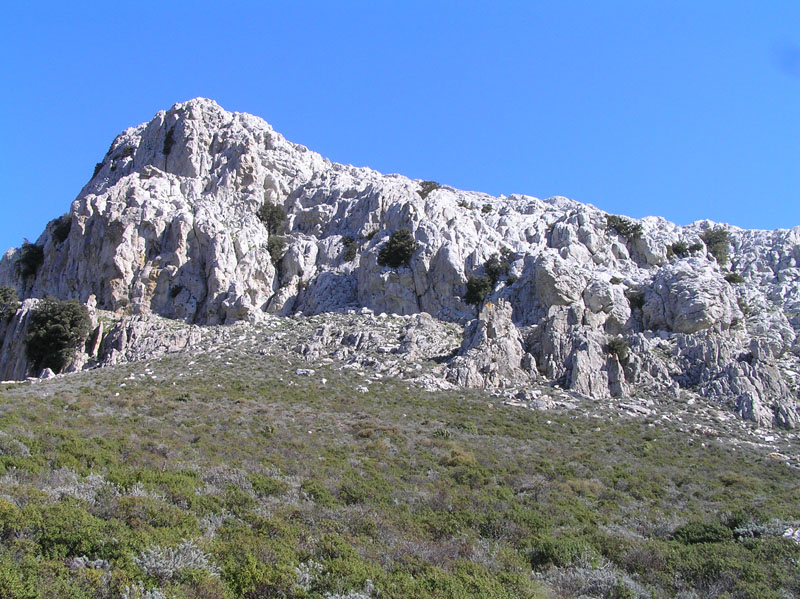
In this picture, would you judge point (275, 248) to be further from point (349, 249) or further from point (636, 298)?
point (636, 298)

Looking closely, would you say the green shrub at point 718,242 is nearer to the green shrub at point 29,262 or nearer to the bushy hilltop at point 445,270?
the bushy hilltop at point 445,270

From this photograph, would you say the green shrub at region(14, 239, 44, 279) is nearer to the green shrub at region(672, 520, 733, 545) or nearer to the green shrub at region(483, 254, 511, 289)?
the green shrub at region(483, 254, 511, 289)

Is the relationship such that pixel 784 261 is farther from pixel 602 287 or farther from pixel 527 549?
pixel 527 549

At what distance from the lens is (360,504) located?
639 inches

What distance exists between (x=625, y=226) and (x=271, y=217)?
3865cm

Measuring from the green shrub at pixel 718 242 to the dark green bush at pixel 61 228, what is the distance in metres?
69.1

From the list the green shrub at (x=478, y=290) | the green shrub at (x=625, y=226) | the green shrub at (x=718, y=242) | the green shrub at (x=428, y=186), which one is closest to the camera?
the green shrub at (x=478, y=290)

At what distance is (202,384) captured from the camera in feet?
114

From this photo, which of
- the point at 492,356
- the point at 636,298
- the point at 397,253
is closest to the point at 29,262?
the point at 397,253

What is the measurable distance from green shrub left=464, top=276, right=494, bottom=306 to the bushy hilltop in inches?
5.2

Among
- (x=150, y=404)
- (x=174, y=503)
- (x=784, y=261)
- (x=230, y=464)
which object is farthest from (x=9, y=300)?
(x=784, y=261)

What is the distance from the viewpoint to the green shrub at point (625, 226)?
58469 mm

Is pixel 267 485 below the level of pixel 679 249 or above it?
below

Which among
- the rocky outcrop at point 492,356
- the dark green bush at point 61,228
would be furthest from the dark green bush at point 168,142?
the rocky outcrop at point 492,356
